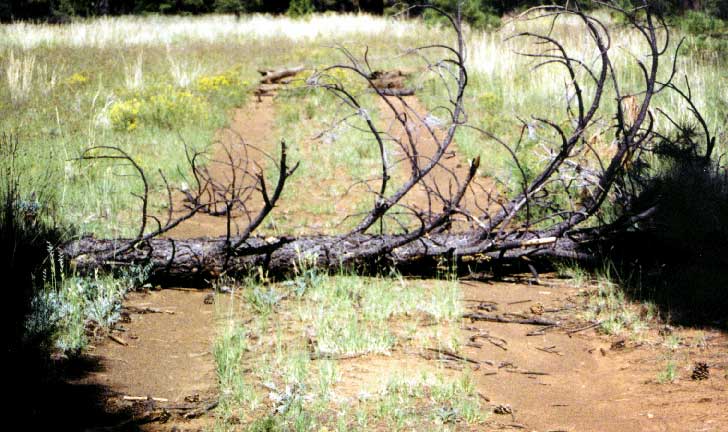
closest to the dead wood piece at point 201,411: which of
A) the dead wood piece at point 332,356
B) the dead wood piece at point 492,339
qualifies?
the dead wood piece at point 332,356

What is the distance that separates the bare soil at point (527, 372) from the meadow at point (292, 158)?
0.43 ft

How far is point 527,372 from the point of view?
380 cm

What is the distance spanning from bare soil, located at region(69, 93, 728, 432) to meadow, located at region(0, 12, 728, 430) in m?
0.13

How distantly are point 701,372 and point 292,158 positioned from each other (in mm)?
6576

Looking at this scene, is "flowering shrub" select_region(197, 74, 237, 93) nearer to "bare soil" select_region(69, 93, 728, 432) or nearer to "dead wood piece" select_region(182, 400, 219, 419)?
"bare soil" select_region(69, 93, 728, 432)

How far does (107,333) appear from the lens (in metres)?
4.11

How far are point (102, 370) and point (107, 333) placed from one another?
491 mm

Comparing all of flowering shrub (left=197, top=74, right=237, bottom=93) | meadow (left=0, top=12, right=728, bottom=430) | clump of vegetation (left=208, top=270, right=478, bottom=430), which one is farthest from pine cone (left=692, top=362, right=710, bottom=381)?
flowering shrub (left=197, top=74, right=237, bottom=93)

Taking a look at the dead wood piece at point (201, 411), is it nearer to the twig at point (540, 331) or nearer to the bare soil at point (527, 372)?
the bare soil at point (527, 372)

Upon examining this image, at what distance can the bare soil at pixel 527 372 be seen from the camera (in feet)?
10.6

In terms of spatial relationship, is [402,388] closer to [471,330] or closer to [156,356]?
[471,330]

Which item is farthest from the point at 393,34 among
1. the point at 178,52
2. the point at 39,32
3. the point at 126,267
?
the point at 126,267

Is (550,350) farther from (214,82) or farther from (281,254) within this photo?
(214,82)

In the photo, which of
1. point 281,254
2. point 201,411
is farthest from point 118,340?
point 281,254
